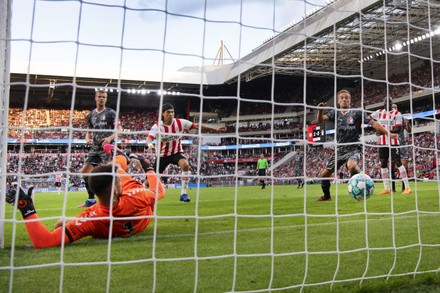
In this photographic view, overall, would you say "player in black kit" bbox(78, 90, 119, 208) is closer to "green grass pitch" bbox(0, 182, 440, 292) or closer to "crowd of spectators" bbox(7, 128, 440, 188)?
"green grass pitch" bbox(0, 182, 440, 292)

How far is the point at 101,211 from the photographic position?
3754mm

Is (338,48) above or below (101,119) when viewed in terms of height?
above

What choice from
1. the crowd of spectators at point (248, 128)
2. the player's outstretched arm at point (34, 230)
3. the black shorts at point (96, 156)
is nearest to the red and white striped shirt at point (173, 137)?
the black shorts at point (96, 156)

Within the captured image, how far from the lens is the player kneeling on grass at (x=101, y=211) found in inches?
134

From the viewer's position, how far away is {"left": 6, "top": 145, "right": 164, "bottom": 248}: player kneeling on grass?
3.41 m

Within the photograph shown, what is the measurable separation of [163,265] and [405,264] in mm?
1823

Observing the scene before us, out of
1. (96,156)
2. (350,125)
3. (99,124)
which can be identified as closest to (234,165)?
(96,156)

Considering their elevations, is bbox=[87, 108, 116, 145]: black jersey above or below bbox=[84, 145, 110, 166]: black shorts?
above

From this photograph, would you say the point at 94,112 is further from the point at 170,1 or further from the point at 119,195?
the point at 170,1

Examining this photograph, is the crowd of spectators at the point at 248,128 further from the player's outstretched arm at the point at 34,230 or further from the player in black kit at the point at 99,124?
the player's outstretched arm at the point at 34,230

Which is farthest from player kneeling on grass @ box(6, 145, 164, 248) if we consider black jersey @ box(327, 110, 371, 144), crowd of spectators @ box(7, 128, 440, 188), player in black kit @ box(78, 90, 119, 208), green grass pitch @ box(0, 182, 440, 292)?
crowd of spectators @ box(7, 128, 440, 188)

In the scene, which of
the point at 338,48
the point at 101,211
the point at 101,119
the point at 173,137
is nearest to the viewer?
the point at 101,211

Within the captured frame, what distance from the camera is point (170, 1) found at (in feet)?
9.52

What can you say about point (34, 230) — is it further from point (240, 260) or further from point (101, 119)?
point (101, 119)
